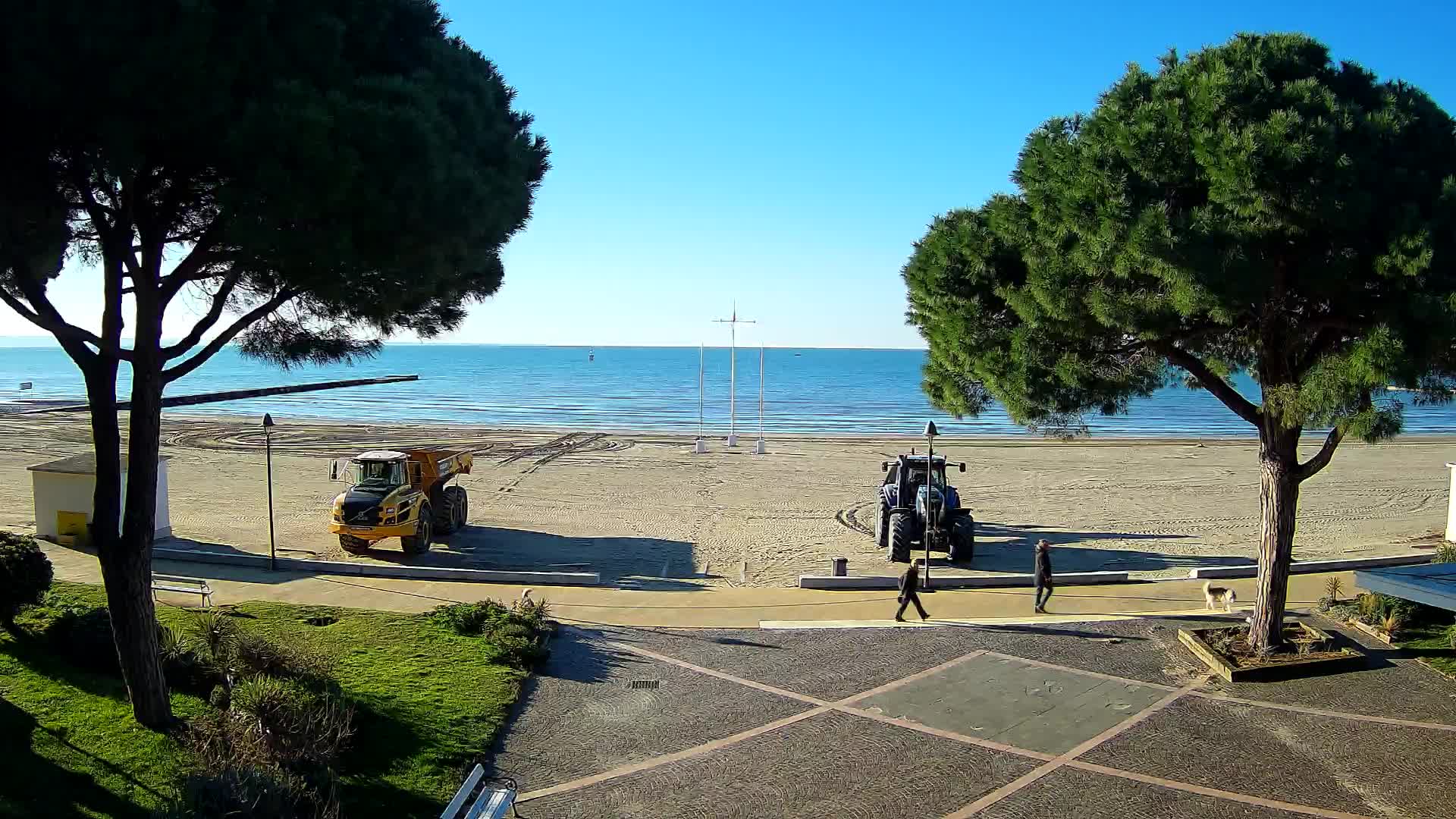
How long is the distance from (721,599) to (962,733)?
6.33 meters

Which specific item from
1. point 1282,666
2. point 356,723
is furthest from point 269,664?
point 1282,666

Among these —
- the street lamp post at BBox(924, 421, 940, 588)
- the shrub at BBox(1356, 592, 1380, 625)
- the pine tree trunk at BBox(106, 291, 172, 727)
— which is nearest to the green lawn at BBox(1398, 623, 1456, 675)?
the shrub at BBox(1356, 592, 1380, 625)

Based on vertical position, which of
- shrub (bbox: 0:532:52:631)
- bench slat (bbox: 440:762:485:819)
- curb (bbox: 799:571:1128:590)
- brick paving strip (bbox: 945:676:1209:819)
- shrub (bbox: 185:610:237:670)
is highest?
shrub (bbox: 0:532:52:631)

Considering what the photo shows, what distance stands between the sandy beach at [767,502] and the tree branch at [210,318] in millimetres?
10004

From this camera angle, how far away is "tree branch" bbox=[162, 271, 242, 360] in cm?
809

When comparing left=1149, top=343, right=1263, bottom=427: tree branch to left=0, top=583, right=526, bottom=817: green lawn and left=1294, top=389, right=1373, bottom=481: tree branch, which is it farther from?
left=0, top=583, right=526, bottom=817: green lawn

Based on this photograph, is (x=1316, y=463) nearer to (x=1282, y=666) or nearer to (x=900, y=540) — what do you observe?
(x=1282, y=666)

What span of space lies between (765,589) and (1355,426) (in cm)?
906

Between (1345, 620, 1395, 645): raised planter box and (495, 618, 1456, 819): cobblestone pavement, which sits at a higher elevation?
(1345, 620, 1395, 645): raised planter box

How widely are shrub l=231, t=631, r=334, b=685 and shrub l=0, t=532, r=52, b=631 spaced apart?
7.15ft

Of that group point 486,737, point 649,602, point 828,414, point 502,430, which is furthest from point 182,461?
point 828,414

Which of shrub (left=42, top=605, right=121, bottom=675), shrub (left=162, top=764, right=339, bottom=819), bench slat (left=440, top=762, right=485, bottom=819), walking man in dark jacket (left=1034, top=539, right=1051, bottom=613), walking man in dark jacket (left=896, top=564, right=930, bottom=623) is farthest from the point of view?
walking man in dark jacket (left=1034, top=539, right=1051, bottom=613)

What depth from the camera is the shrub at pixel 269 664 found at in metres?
8.93

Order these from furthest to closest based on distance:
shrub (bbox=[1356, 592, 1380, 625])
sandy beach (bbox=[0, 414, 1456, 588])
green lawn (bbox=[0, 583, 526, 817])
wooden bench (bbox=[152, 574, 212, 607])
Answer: sandy beach (bbox=[0, 414, 1456, 588]), wooden bench (bbox=[152, 574, 212, 607]), shrub (bbox=[1356, 592, 1380, 625]), green lawn (bbox=[0, 583, 526, 817])
